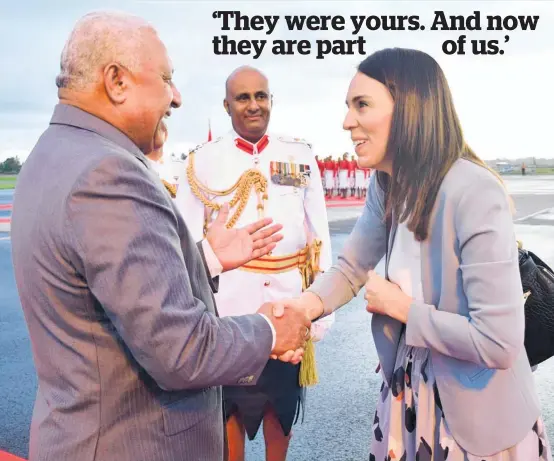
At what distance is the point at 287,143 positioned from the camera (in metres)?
3.71

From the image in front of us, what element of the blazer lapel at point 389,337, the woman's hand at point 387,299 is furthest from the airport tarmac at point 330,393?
the woman's hand at point 387,299

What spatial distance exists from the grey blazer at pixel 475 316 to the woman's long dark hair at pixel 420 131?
42mm

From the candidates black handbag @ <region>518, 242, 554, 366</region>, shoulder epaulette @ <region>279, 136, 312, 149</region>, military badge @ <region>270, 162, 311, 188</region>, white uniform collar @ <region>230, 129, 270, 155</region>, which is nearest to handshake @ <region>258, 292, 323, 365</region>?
black handbag @ <region>518, 242, 554, 366</region>

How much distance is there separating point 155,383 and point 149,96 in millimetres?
744

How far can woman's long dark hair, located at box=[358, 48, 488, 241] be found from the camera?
1964 mm

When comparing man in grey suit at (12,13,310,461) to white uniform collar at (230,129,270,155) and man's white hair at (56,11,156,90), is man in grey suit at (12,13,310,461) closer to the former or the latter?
Result: man's white hair at (56,11,156,90)

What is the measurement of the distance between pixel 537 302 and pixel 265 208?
1.77 metres

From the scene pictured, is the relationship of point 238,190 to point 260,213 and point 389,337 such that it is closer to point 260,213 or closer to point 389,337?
point 260,213

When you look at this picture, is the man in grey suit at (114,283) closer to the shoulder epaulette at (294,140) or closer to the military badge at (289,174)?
the military badge at (289,174)

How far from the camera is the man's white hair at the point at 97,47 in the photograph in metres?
1.62

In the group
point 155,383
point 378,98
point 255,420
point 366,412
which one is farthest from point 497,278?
point 366,412

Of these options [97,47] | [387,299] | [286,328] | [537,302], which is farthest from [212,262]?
[537,302]

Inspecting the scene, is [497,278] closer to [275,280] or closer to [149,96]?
[149,96]

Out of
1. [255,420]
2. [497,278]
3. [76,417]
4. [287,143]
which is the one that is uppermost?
[287,143]
